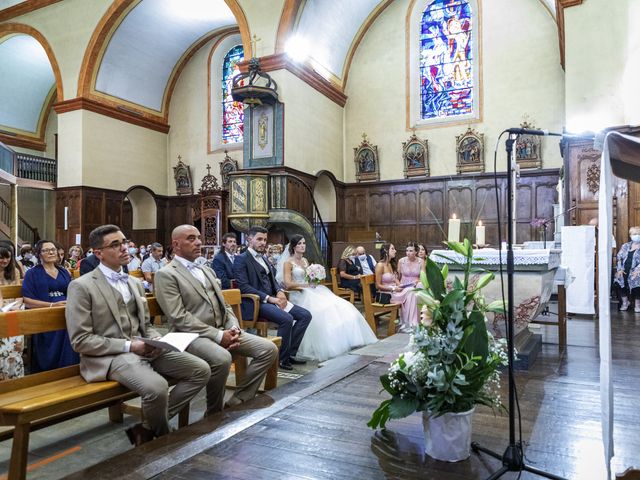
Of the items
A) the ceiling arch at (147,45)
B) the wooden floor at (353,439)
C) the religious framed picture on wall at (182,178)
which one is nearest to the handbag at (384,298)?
the wooden floor at (353,439)

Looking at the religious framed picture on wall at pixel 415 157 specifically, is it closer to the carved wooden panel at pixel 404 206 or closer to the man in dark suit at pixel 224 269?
the carved wooden panel at pixel 404 206

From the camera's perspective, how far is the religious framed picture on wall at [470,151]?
12234 millimetres

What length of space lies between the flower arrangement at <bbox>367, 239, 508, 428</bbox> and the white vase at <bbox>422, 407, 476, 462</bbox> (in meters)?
0.07

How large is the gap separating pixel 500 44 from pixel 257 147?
645 cm

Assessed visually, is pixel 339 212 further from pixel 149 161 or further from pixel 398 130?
pixel 149 161

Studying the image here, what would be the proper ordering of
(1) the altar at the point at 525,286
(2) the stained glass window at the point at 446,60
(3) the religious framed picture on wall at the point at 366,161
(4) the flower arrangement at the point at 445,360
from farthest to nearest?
1. (3) the religious framed picture on wall at the point at 366,161
2. (2) the stained glass window at the point at 446,60
3. (1) the altar at the point at 525,286
4. (4) the flower arrangement at the point at 445,360

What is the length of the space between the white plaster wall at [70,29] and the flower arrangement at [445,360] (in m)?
13.6

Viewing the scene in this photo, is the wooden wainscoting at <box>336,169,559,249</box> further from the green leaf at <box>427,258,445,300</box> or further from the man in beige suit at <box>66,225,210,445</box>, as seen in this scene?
the green leaf at <box>427,258,445,300</box>

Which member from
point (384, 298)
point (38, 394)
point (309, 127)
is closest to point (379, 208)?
point (309, 127)

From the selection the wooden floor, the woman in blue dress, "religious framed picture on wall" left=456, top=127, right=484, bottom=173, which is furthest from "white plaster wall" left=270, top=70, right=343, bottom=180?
the wooden floor

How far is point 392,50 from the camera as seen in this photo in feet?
43.9

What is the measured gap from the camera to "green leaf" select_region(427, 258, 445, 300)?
7.27ft

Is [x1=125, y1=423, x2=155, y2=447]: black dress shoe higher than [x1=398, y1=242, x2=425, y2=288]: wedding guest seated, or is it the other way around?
[x1=398, y1=242, x2=425, y2=288]: wedding guest seated

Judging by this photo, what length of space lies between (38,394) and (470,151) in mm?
11513
